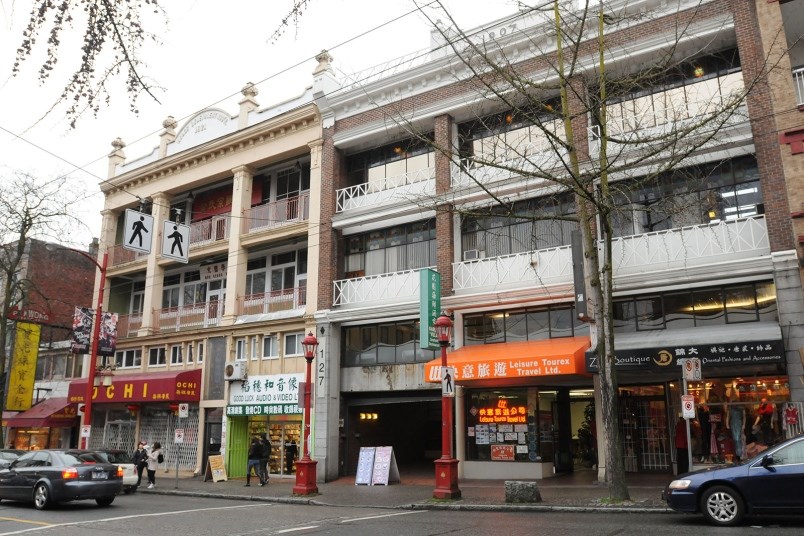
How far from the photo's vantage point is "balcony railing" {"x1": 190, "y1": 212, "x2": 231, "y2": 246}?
28.3 metres

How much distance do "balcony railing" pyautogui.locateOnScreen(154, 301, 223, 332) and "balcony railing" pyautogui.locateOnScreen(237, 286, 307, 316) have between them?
129 centimetres

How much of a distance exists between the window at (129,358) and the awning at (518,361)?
16.4 metres

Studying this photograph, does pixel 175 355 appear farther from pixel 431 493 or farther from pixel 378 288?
pixel 431 493

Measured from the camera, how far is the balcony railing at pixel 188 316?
1104 inches

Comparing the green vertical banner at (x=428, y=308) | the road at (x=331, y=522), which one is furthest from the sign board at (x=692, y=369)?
the green vertical banner at (x=428, y=308)

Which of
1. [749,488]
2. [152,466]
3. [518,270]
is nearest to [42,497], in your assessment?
[152,466]

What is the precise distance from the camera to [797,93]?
16.4 meters

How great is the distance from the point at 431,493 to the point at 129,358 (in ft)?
62.0

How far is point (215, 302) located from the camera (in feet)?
92.9

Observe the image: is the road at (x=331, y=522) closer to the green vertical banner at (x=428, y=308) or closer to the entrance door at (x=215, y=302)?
the green vertical banner at (x=428, y=308)

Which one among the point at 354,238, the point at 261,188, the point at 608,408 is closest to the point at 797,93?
the point at 608,408

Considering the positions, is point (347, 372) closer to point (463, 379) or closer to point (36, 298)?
point (463, 379)

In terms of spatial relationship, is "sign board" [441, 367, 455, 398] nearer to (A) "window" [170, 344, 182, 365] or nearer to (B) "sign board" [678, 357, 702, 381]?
(B) "sign board" [678, 357, 702, 381]

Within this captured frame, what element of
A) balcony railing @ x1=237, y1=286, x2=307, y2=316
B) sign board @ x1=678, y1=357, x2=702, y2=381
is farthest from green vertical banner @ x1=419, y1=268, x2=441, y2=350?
sign board @ x1=678, y1=357, x2=702, y2=381
